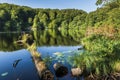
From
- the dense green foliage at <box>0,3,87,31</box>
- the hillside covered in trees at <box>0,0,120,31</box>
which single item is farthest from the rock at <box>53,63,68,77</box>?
the dense green foliage at <box>0,3,87,31</box>

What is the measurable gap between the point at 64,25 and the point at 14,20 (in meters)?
28.6

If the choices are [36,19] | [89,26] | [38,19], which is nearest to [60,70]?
[89,26]

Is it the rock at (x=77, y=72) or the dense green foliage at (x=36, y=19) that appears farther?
the dense green foliage at (x=36, y=19)

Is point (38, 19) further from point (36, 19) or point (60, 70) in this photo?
→ point (60, 70)

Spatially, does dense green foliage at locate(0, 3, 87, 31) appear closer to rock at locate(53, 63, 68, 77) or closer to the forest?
the forest

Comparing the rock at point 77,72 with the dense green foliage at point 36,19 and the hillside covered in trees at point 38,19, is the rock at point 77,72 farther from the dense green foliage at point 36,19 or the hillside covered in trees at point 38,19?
the dense green foliage at point 36,19

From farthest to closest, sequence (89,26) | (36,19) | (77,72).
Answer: (36,19)
(89,26)
(77,72)

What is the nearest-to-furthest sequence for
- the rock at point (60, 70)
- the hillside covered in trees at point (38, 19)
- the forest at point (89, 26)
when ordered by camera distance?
the forest at point (89, 26) → the rock at point (60, 70) → the hillside covered in trees at point (38, 19)

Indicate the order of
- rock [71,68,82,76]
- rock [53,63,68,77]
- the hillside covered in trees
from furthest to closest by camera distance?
the hillside covered in trees, rock [53,63,68,77], rock [71,68,82,76]

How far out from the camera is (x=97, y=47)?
65.0 ft

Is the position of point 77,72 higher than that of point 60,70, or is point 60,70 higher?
point 77,72

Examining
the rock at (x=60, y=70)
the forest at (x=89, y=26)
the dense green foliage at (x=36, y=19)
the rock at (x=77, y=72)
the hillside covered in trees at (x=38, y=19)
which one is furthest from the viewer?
the dense green foliage at (x=36, y=19)

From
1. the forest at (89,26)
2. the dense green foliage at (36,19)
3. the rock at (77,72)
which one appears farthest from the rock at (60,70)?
the dense green foliage at (36,19)

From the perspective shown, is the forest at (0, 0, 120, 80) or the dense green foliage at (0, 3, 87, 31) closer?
the forest at (0, 0, 120, 80)
